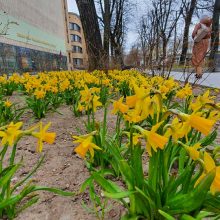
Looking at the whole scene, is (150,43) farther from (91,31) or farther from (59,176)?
(59,176)

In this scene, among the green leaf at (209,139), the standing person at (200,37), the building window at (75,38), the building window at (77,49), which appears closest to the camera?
the green leaf at (209,139)

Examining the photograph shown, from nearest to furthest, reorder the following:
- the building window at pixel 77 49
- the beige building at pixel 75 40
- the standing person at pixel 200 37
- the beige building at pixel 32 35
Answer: the standing person at pixel 200 37, the beige building at pixel 32 35, the beige building at pixel 75 40, the building window at pixel 77 49

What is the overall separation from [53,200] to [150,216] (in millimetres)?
713

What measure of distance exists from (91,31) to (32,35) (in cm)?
2151

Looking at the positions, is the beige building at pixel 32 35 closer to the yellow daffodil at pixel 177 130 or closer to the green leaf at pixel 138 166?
the green leaf at pixel 138 166

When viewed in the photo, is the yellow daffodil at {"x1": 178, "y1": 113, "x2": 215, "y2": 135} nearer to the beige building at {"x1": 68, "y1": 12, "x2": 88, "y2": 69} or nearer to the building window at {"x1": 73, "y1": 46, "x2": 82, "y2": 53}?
the beige building at {"x1": 68, "y1": 12, "x2": 88, "y2": 69}

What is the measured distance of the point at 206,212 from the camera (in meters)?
1.25

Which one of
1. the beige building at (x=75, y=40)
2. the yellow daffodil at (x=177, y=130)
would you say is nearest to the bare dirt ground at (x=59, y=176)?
the yellow daffodil at (x=177, y=130)

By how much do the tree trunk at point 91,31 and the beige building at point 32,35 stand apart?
8.54 meters

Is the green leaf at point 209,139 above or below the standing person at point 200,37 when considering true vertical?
below

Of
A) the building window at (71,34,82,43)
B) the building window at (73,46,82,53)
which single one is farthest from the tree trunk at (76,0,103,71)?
the building window at (71,34,82,43)

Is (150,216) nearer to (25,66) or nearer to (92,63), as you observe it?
(92,63)

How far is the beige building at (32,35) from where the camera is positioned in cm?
2148

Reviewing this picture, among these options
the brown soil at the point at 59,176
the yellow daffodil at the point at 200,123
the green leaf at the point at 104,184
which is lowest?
the brown soil at the point at 59,176
